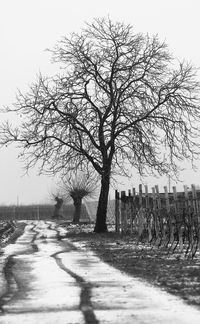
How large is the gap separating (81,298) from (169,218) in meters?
10.2

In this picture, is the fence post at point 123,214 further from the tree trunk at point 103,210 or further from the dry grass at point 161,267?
the dry grass at point 161,267

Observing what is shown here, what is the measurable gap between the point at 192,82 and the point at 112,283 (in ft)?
74.2

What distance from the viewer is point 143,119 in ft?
104

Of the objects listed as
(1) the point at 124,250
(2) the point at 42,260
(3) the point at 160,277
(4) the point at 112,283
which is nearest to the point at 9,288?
(4) the point at 112,283

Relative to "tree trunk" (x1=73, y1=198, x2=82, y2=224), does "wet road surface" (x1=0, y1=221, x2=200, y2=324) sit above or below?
below

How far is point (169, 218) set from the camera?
61.8ft

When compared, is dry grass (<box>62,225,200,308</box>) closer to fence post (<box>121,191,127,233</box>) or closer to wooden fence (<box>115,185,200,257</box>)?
wooden fence (<box>115,185,200,257</box>)

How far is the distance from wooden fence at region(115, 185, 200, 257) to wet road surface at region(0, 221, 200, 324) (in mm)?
Answer: 3635

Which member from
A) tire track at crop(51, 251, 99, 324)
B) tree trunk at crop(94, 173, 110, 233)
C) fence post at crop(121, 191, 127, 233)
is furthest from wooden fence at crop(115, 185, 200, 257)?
tire track at crop(51, 251, 99, 324)

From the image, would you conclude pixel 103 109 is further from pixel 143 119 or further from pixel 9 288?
pixel 9 288

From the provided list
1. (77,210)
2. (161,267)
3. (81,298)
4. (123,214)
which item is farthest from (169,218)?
(77,210)

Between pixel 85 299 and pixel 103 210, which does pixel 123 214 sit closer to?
pixel 103 210

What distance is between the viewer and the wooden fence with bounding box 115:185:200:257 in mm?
16984

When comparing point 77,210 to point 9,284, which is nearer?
point 9,284
